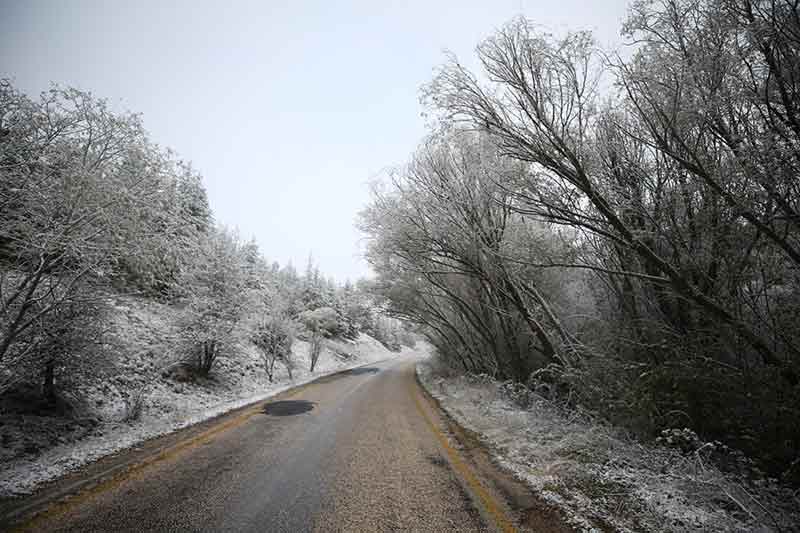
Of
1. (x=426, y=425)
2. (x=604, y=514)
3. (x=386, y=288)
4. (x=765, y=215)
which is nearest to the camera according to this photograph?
(x=604, y=514)

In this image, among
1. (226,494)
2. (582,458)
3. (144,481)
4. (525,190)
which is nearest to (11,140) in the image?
(144,481)

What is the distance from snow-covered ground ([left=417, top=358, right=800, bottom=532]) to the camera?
251 centimetres

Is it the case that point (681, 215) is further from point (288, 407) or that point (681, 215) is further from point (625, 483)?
point (288, 407)

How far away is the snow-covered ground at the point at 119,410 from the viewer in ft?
Answer: 12.9

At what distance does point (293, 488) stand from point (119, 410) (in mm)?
5415

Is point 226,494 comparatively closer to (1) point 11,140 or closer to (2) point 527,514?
(2) point 527,514

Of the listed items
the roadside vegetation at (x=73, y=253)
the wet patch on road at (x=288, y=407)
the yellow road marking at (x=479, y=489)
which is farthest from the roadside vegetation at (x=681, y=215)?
the wet patch on road at (x=288, y=407)

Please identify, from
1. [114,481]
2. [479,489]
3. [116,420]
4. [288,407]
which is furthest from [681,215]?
[116,420]

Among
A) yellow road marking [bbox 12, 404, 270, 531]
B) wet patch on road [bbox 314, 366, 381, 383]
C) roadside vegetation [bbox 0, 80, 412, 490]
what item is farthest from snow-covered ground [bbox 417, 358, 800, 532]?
wet patch on road [bbox 314, 366, 381, 383]

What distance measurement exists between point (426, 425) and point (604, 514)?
3.77m

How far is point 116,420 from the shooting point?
Answer: 594 centimetres

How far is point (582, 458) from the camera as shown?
3.83 m

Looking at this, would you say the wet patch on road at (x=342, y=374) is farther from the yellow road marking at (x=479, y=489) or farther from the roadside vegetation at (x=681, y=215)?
the roadside vegetation at (x=681, y=215)

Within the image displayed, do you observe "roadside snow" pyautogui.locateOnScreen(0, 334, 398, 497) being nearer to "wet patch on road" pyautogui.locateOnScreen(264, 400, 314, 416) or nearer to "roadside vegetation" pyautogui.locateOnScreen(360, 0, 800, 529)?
"wet patch on road" pyautogui.locateOnScreen(264, 400, 314, 416)
